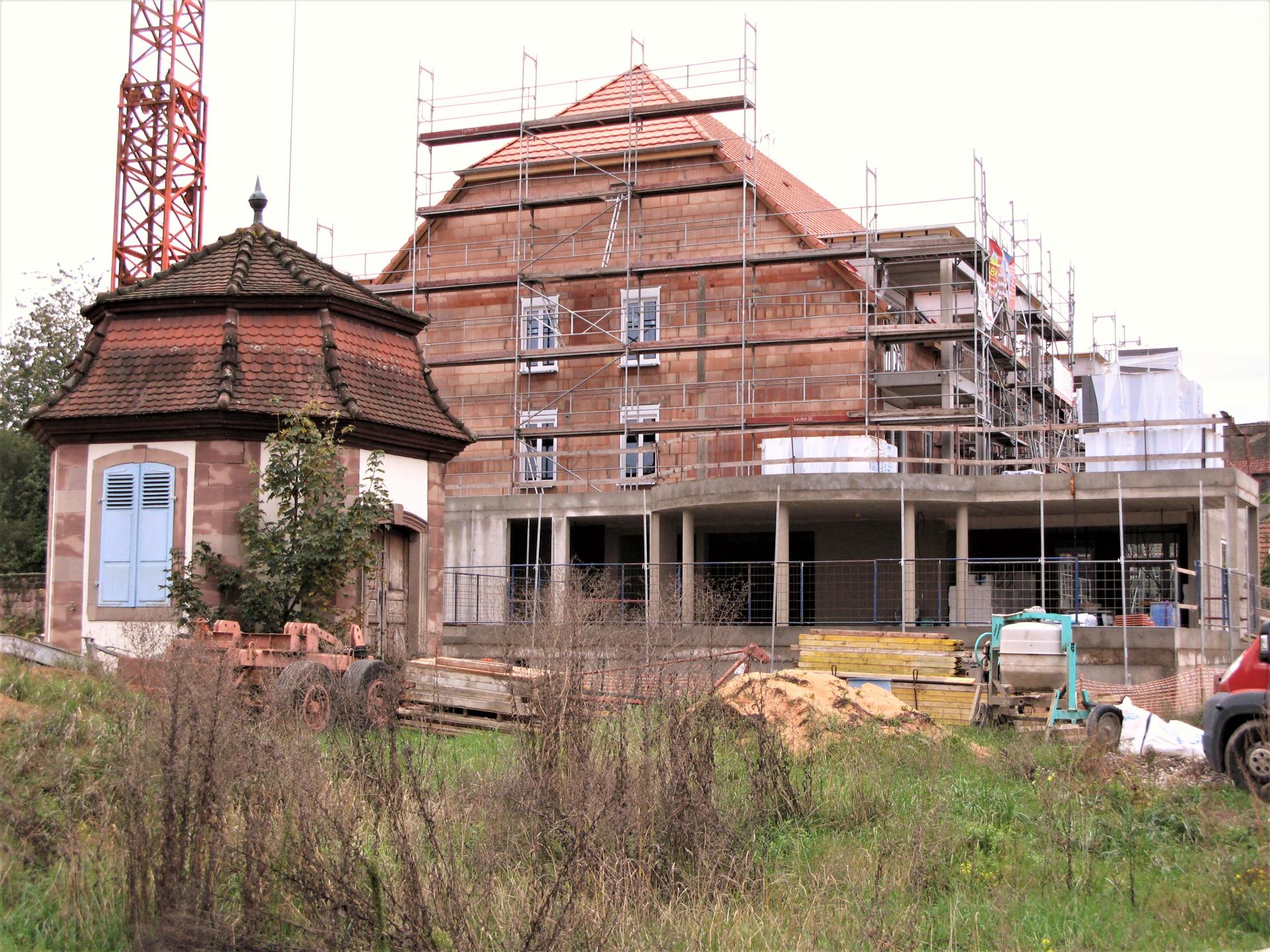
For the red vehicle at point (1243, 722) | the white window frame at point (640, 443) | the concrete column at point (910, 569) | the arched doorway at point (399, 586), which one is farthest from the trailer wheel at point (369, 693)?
the white window frame at point (640, 443)

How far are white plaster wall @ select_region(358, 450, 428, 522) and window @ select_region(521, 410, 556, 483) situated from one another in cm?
1326

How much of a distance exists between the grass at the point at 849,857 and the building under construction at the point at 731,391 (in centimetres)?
1515

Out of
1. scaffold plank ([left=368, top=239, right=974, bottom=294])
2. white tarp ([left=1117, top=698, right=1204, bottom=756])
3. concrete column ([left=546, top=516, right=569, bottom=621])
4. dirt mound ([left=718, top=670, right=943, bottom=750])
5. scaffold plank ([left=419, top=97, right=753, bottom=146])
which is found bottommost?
white tarp ([left=1117, top=698, right=1204, bottom=756])

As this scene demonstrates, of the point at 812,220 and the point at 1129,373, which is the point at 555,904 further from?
the point at 812,220

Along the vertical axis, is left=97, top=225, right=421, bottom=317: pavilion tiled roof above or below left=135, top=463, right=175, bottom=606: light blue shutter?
above

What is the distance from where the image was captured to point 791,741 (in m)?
15.1

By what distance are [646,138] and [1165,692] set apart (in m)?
21.4

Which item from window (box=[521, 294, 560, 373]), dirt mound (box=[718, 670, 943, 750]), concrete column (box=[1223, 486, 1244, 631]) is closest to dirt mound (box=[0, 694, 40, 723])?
dirt mound (box=[718, 670, 943, 750])

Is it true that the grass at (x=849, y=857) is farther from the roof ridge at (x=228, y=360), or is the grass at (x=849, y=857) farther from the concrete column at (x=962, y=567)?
the concrete column at (x=962, y=567)

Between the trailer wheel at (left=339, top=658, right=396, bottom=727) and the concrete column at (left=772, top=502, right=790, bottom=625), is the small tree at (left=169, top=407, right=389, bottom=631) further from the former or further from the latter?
the concrete column at (left=772, top=502, right=790, bottom=625)

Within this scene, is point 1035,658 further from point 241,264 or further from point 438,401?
point 241,264

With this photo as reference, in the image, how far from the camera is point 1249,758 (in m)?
13.4

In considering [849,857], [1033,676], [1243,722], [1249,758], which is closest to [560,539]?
[1033,676]

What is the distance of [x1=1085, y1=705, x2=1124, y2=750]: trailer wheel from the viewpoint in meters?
17.0
